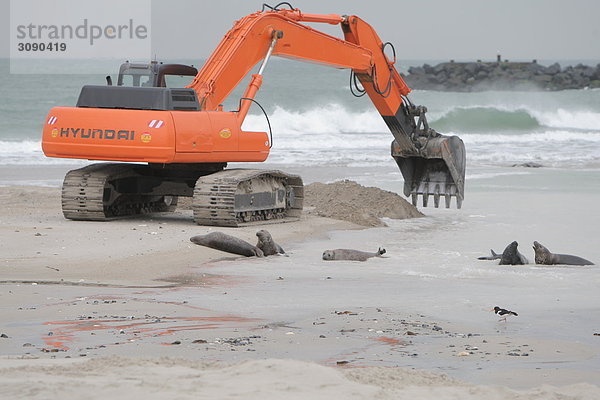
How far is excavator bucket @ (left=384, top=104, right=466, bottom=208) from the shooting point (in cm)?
1773

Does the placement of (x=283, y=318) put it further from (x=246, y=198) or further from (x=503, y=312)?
(x=246, y=198)

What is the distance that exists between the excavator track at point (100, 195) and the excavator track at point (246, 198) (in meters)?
1.36

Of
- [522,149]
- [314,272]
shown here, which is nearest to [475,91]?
[522,149]

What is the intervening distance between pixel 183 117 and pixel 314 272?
13.1ft

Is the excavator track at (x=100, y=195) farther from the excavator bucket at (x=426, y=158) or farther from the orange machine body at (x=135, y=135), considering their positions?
the excavator bucket at (x=426, y=158)

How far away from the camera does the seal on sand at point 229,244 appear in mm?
12352

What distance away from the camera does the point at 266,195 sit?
50.9ft

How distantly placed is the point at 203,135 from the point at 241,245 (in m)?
2.55

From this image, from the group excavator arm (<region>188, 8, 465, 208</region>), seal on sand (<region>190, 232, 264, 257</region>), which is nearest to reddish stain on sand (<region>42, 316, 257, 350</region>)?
seal on sand (<region>190, 232, 264, 257</region>)

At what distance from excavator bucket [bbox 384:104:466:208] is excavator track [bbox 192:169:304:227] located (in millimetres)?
2787

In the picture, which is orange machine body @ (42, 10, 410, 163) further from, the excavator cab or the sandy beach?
the sandy beach

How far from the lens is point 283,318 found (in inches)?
328

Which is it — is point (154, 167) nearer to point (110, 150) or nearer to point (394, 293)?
point (110, 150)

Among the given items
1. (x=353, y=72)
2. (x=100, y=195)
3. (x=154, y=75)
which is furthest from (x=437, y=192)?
(x=100, y=195)
